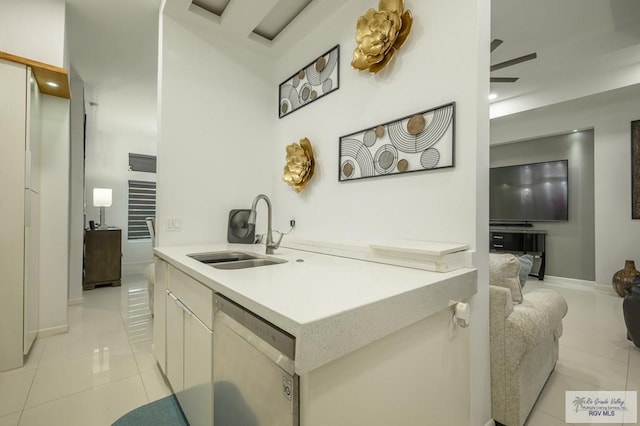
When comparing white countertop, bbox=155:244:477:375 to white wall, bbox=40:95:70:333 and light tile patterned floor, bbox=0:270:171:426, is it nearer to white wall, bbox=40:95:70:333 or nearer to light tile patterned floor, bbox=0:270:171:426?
light tile patterned floor, bbox=0:270:171:426

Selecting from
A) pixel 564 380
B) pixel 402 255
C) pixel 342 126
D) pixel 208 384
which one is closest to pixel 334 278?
pixel 402 255

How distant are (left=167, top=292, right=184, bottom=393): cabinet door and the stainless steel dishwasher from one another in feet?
1.55

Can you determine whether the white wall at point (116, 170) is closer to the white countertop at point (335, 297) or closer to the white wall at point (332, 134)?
the white wall at point (332, 134)

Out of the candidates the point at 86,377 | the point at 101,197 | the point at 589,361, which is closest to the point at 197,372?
the point at 86,377

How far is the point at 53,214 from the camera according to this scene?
8.76 ft

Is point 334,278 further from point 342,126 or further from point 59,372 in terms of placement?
point 59,372

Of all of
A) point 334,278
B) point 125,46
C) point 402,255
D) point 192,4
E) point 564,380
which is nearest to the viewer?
point 334,278

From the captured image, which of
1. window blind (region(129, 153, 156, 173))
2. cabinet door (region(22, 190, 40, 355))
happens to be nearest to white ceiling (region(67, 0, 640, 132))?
window blind (region(129, 153, 156, 173))

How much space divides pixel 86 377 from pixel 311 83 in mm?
2652

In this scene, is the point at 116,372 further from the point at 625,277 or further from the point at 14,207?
the point at 625,277

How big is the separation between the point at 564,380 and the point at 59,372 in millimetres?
3474

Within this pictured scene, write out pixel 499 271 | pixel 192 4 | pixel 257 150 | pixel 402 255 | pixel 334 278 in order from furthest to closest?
1. pixel 257 150
2. pixel 192 4
3. pixel 499 271
4. pixel 402 255
5. pixel 334 278

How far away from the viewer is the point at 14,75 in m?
2.01

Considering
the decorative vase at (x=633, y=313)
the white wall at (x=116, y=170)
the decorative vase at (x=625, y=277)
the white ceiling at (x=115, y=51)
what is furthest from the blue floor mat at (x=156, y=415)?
the decorative vase at (x=625, y=277)
